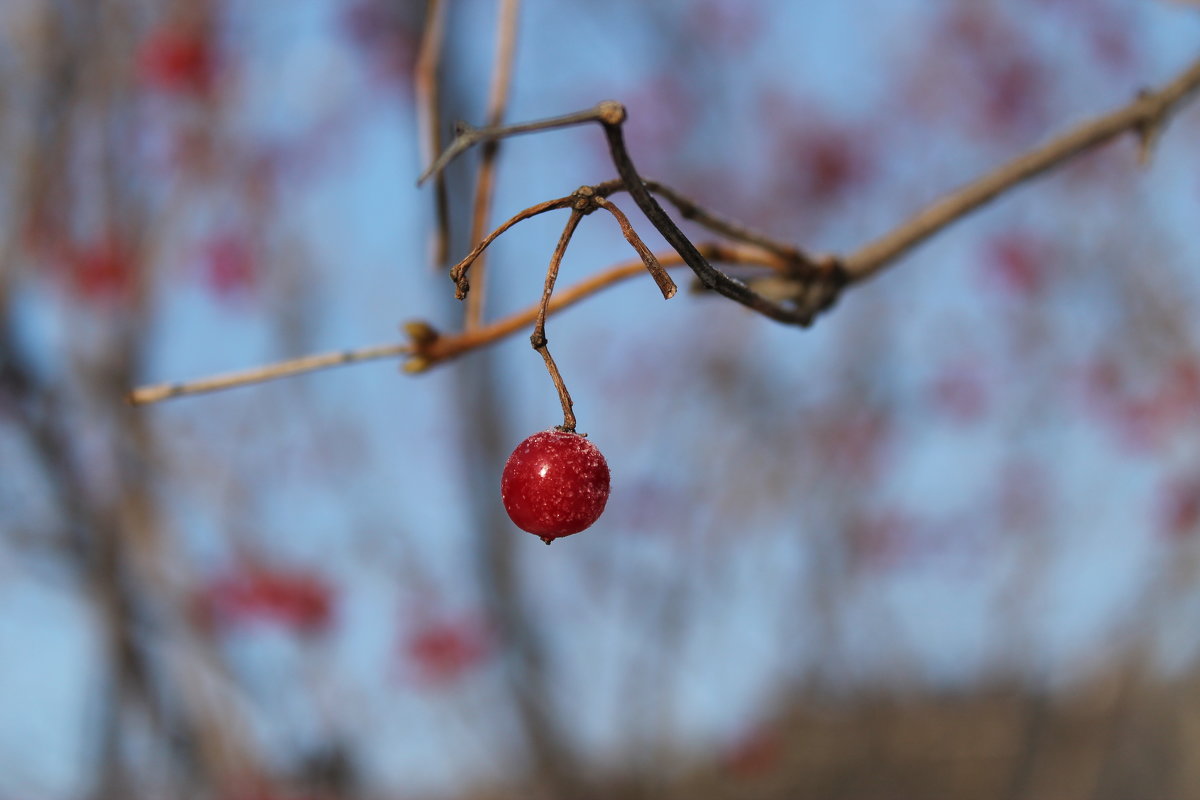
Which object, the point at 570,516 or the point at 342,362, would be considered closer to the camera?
the point at 570,516

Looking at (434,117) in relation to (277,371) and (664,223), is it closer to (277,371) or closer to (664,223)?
(277,371)

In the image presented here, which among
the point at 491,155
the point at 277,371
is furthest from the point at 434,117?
the point at 277,371

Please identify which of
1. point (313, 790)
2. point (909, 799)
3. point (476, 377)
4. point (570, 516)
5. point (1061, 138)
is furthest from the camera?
point (909, 799)

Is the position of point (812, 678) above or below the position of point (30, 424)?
above

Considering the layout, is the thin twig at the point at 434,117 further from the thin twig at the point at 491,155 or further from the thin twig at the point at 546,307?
the thin twig at the point at 546,307

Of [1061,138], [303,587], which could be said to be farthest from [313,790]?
[1061,138]

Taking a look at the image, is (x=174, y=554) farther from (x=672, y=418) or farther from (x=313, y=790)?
(x=672, y=418)
